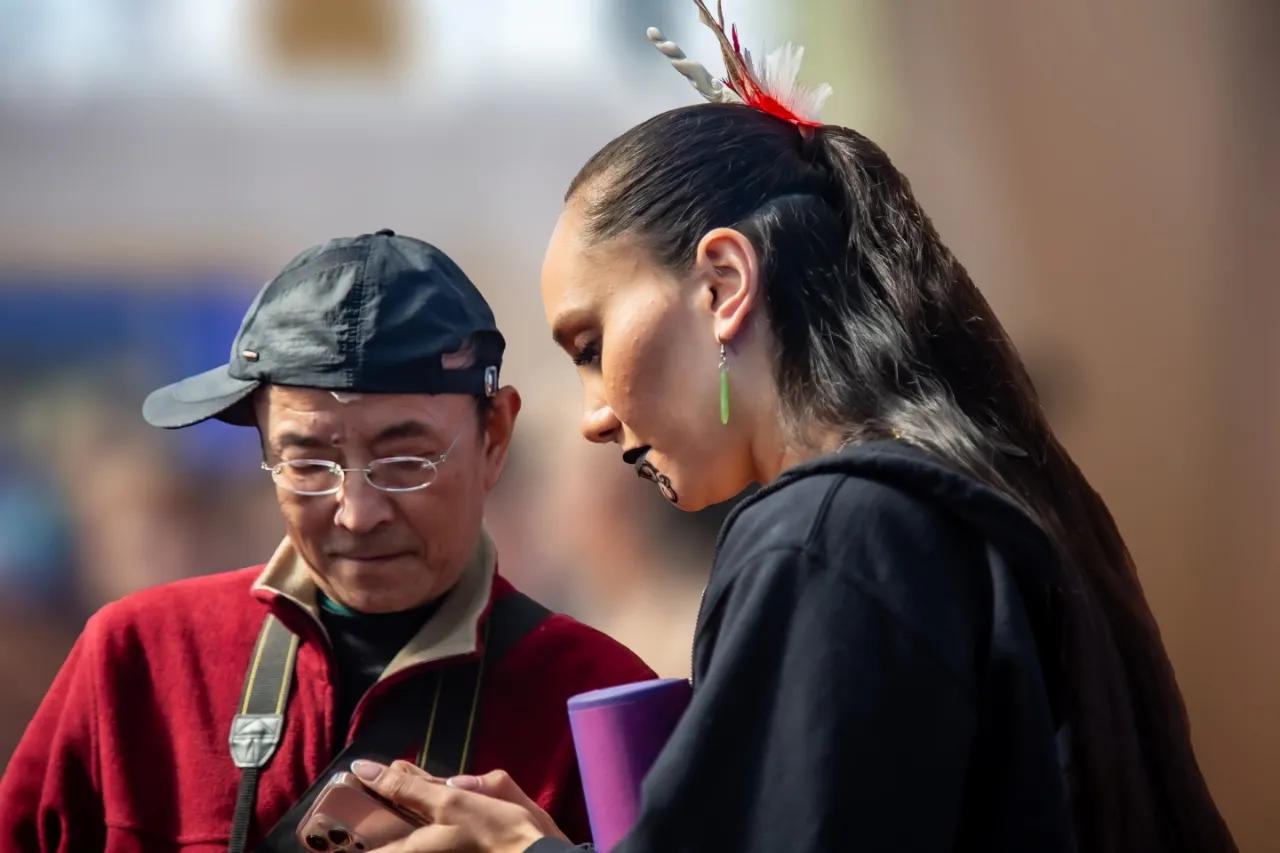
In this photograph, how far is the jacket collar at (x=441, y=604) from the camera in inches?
73.1

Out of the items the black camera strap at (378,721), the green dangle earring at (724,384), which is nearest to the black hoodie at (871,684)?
the green dangle earring at (724,384)

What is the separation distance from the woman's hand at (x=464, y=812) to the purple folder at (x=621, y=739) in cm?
6

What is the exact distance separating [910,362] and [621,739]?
444mm

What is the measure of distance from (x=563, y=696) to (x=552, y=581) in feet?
1.26

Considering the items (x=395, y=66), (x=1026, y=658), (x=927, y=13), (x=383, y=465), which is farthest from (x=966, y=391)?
(x=395, y=66)

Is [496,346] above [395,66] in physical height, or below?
below

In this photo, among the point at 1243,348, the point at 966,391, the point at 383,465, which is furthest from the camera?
the point at 1243,348

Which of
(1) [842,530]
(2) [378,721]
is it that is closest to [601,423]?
(1) [842,530]

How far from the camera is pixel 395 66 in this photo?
2311mm

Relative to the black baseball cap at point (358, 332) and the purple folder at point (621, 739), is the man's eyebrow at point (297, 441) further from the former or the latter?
the purple folder at point (621, 739)

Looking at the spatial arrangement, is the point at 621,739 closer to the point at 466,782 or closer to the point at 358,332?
the point at 466,782

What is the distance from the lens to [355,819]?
1.51 metres

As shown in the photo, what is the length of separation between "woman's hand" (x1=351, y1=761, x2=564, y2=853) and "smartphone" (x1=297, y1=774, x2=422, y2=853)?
0.03m

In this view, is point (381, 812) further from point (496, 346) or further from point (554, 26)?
point (554, 26)
